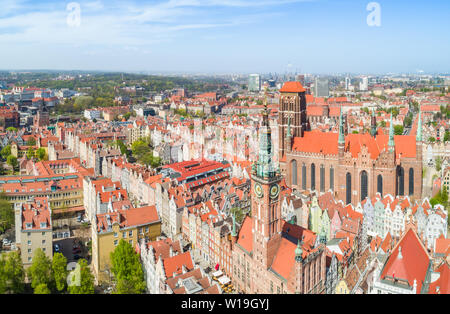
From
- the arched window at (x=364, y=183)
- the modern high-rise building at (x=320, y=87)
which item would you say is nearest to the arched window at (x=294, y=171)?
the arched window at (x=364, y=183)

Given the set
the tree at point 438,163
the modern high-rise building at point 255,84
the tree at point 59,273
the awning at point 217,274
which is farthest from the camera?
the modern high-rise building at point 255,84

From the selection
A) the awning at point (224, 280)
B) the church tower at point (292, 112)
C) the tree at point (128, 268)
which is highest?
the church tower at point (292, 112)

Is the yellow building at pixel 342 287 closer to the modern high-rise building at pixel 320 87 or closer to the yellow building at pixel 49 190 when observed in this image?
the yellow building at pixel 49 190

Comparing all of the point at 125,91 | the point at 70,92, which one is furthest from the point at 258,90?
the point at 70,92

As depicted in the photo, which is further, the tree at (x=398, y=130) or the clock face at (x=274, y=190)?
the tree at (x=398, y=130)

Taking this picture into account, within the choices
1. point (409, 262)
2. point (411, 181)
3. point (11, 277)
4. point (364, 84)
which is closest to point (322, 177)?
point (411, 181)


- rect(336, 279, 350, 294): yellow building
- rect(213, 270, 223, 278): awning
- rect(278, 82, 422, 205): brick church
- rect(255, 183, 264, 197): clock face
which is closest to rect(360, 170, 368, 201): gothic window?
rect(278, 82, 422, 205): brick church
